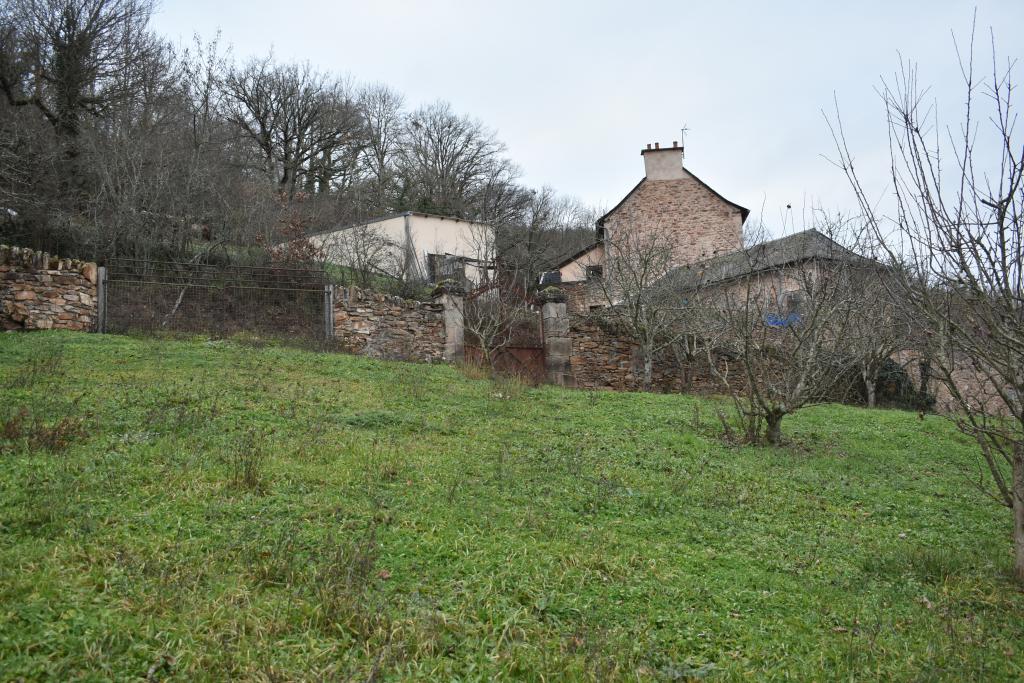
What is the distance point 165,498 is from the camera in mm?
4734

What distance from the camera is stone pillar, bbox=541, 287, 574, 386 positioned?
15055mm

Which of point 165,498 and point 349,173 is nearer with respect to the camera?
point 165,498

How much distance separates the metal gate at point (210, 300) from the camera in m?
13.2

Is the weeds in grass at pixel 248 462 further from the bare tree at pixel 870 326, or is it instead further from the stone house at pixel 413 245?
the stone house at pixel 413 245

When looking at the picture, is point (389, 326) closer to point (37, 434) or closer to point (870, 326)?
point (870, 326)

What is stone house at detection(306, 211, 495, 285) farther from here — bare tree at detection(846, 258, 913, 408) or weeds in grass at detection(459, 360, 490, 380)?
bare tree at detection(846, 258, 913, 408)

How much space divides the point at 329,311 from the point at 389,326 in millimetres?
1249

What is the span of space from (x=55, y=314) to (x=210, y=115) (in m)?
15.2

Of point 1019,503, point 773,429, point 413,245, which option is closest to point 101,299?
point 773,429

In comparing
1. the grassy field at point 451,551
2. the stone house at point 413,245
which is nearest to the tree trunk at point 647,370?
the stone house at point 413,245

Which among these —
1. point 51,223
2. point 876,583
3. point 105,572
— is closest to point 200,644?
point 105,572

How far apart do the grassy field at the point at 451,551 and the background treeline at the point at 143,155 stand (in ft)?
29.9

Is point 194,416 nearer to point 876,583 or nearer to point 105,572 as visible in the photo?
point 105,572

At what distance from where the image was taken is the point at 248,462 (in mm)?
5379
